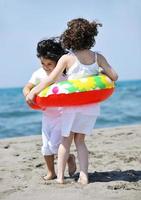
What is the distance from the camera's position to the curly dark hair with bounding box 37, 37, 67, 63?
5.24 metres

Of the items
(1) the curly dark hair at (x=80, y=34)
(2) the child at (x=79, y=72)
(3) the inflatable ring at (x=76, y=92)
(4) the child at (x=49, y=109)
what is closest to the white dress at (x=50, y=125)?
(4) the child at (x=49, y=109)

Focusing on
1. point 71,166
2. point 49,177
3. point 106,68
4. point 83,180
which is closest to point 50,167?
point 49,177

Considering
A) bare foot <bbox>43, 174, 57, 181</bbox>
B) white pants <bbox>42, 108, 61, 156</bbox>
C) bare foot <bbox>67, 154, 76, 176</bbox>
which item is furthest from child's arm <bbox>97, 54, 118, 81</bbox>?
bare foot <bbox>43, 174, 57, 181</bbox>

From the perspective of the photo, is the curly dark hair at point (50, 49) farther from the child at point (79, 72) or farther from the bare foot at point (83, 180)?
the bare foot at point (83, 180)

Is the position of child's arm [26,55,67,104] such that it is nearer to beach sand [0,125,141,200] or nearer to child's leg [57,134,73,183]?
child's leg [57,134,73,183]

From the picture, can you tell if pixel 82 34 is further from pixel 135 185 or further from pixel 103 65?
pixel 135 185

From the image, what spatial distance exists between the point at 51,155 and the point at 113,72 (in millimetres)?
1115

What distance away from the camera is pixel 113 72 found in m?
5.10

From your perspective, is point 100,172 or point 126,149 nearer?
point 100,172

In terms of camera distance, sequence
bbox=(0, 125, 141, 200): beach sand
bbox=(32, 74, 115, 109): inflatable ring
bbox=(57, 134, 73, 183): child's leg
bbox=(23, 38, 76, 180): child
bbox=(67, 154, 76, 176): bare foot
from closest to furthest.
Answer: bbox=(0, 125, 141, 200): beach sand < bbox=(32, 74, 115, 109): inflatable ring < bbox=(57, 134, 73, 183): child's leg < bbox=(23, 38, 76, 180): child < bbox=(67, 154, 76, 176): bare foot

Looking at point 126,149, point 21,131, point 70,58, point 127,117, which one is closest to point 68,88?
point 70,58

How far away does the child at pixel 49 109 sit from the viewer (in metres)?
5.25

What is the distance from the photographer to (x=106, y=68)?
5.09 m

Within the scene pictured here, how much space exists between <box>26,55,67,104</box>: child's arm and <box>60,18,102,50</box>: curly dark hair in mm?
176
